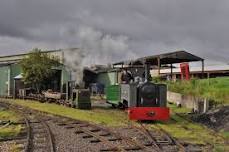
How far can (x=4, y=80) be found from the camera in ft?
197

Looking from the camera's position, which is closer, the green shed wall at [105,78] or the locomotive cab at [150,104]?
the locomotive cab at [150,104]

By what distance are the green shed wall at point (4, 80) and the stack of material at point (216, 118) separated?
40.9m

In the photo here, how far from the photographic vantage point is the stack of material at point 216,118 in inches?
739

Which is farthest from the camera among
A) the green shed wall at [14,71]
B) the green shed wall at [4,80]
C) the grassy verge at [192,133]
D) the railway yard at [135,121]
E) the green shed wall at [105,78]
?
the green shed wall at [4,80]

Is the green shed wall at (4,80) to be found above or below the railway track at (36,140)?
above

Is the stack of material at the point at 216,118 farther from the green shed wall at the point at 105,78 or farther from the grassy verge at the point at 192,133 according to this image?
the green shed wall at the point at 105,78

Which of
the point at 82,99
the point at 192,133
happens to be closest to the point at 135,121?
the point at 192,133

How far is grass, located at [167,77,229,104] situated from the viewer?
26.5 meters

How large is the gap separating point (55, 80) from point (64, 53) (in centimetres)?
963

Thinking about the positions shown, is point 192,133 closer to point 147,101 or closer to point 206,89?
point 147,101

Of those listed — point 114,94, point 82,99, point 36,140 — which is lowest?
point 36,140

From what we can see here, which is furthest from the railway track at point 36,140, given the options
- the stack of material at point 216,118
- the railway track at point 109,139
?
the stack of material at point 216,118

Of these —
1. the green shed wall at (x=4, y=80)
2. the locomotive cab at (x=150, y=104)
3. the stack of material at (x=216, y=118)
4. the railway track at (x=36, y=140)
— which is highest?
the green shed wall at (x=4, y=80)

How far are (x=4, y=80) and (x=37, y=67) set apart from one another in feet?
47.2
